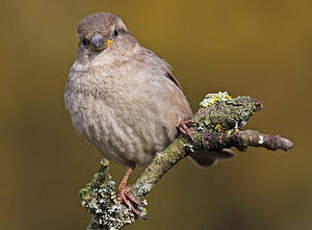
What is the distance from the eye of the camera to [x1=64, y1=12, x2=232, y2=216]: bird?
11.4 ft

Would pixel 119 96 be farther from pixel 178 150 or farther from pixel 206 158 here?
pixel 206 158

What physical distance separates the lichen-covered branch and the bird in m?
0.38

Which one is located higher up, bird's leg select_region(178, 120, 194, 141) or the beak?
the beak

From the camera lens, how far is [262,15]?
14.1ft

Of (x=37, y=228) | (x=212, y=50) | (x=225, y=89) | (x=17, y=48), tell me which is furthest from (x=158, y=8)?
(x=37, y=228)

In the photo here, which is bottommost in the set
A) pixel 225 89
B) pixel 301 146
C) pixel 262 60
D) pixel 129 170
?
pixel 129 170

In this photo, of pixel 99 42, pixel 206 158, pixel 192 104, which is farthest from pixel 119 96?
pixel 206 158

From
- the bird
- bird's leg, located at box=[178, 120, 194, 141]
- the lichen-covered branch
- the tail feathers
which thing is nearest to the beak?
the bird

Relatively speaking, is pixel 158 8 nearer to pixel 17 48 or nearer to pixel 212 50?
pixel 212 50

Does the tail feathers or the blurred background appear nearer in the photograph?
the blurred background

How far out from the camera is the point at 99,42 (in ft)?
11.7

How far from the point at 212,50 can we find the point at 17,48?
1588 millimetres

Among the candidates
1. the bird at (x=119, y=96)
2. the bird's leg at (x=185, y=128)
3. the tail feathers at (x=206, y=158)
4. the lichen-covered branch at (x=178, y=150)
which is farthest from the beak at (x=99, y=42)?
the tail feathers at (x=206, y=158)

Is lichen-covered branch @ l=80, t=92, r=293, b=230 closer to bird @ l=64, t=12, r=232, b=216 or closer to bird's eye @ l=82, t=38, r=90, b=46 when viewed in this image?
bird @ l=64, t=12, r=232, b=216
